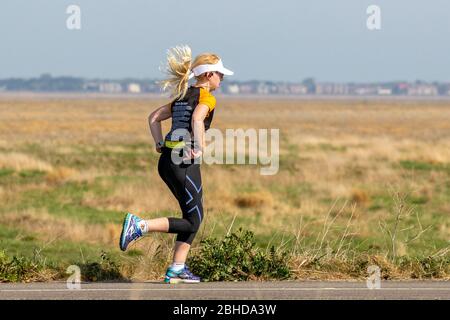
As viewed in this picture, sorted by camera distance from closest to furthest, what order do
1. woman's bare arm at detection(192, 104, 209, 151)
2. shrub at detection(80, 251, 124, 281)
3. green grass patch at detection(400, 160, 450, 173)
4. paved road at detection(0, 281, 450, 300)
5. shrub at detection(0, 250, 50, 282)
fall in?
1. paved road at detection(0, 281, 450, 300)
2. woman's bare arm at detection(192, 104, 209, 151)
3. shrub at detection(0, 250, 50, 282)
4. shrub at detection(80, 251, 124, 281)
5. green grass patch at detection(400, 160, 450, 173)

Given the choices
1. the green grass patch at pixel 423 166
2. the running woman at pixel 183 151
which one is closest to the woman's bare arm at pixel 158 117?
the running woman at pixel 183 151

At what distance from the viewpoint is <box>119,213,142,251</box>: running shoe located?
792 cm

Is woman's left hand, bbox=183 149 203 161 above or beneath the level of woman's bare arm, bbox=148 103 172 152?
beneath

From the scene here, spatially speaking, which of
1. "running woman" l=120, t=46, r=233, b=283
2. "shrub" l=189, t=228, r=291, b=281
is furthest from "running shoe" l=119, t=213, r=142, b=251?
"shrub" l=189, t=228, r=291, b=281

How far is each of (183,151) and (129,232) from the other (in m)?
0.80

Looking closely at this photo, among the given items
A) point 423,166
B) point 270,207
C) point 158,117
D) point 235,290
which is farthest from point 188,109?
point 423,166

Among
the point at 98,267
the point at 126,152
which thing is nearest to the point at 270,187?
the point at 126,152

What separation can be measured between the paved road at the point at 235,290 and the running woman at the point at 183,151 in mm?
357

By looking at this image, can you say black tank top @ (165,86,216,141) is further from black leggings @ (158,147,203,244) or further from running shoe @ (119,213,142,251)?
running shoe @ (119,213,142,251)

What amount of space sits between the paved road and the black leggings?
47 centimetres

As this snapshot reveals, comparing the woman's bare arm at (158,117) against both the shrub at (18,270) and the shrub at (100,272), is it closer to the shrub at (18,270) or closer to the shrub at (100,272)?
Answer: the shrub at (100,272)

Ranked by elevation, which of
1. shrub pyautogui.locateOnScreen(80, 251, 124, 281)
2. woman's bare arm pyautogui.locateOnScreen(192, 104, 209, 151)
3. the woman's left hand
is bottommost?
shrub pyautogui.locateOnScreen(80, 251, 124, 281)

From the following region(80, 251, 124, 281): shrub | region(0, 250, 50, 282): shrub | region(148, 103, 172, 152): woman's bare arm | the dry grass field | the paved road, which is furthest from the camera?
the dry grass field
